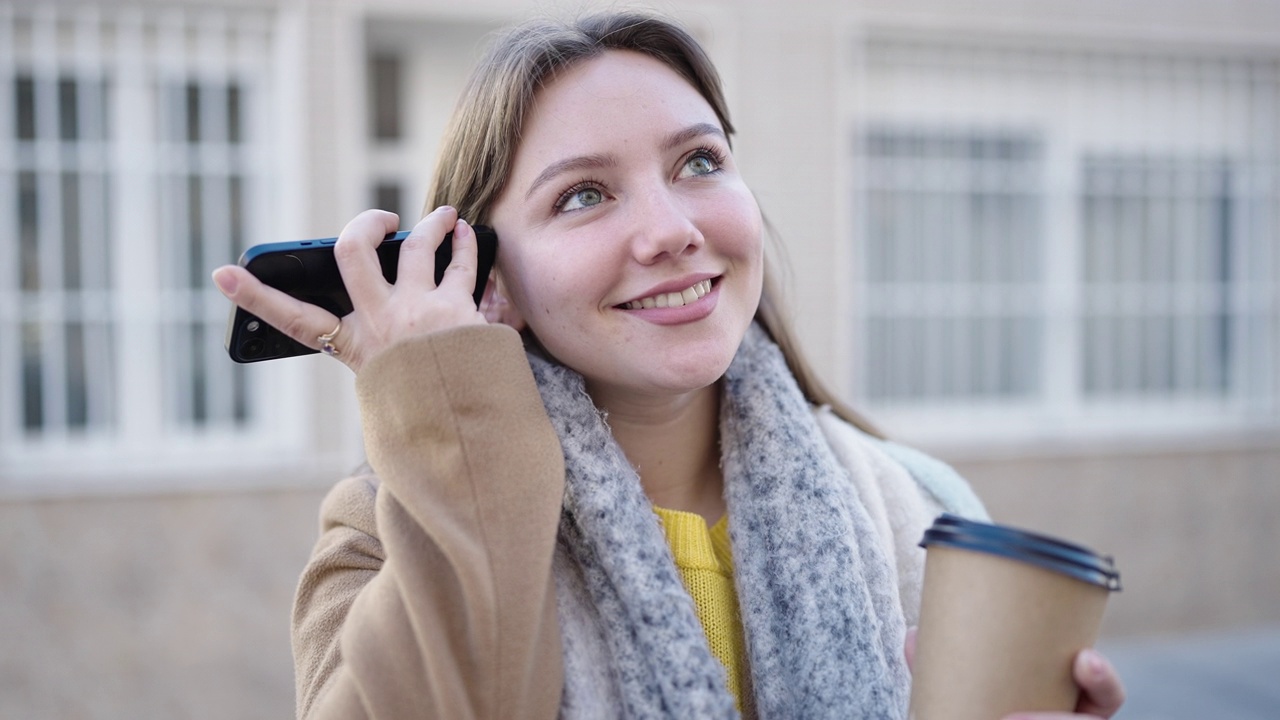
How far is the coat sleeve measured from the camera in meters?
1.16

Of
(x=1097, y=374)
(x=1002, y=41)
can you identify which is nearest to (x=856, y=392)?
(x=1097, y=374)

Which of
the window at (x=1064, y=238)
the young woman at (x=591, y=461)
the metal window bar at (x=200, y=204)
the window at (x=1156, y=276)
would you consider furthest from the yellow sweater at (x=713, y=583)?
the window at (x=1156, y=276)

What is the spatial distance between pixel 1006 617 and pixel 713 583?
560 millimetres

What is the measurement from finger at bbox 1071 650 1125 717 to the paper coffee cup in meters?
0.01

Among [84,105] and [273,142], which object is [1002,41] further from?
[84,105]

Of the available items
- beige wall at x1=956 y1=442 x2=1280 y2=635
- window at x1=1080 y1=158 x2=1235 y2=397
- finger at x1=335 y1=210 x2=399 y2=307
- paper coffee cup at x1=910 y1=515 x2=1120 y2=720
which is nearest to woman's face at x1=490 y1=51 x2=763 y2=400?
finger at x1=335 y1=210 x2=399 y2=307

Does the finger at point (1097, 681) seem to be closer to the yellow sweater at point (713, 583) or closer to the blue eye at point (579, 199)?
the yellow sweater at point (713, 583)

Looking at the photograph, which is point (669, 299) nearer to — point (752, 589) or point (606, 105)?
point (606, 105)

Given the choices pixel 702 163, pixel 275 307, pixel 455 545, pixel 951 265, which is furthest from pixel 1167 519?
pixel 275 307

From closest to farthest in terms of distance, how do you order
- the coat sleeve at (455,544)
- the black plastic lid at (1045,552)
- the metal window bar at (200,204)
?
the black plastic lid at (1045,552) < the coat sleeve at (455,544) < the metal window bar at (200,204)

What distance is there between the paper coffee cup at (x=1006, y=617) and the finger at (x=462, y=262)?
0.68 meters

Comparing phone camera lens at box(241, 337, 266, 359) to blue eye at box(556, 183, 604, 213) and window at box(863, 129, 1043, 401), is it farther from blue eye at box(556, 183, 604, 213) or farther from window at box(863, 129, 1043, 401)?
window at box(863, 129, 1043, 401)

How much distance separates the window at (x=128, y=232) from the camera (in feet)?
→ 15.1

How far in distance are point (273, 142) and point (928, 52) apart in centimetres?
346
